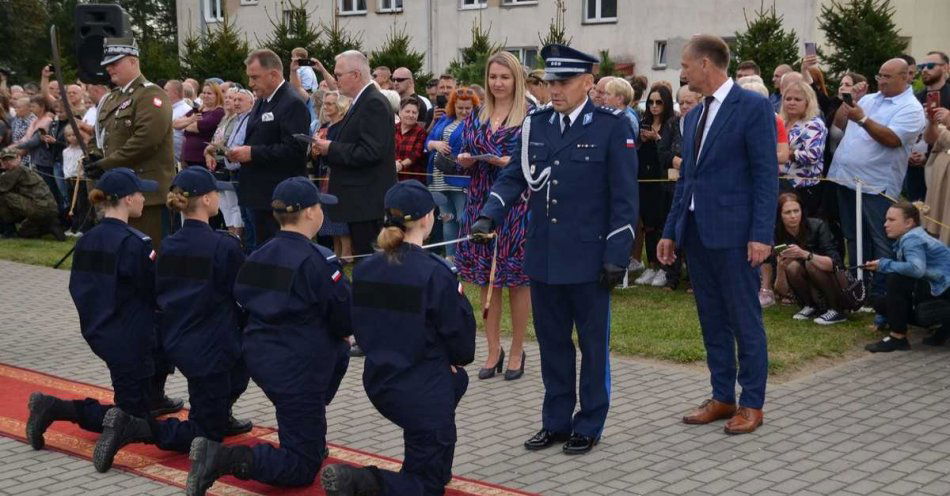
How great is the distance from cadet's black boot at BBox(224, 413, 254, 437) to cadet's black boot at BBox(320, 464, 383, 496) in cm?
167

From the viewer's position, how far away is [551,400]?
21.9ft

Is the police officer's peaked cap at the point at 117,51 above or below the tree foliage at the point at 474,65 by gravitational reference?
above

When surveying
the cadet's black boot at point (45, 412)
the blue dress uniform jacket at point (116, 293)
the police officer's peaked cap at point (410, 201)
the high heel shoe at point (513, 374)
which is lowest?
the high heel shoe at point (513, 374)

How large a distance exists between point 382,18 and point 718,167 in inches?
1259

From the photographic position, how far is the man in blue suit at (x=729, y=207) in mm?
6578

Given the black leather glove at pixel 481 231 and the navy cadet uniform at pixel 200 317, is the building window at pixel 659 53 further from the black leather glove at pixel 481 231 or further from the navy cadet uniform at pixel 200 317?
the navy cadet uniform at pixel 200 317

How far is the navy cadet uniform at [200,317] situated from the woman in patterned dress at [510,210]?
2120 mm

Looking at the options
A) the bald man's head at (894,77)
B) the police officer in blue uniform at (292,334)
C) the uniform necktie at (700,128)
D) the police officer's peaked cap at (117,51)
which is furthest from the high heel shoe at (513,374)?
the bald man's head at (894,77)

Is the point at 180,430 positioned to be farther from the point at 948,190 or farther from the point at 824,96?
the point at 824,96

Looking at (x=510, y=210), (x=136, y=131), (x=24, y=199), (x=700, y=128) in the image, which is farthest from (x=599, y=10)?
(x=700, y=128)

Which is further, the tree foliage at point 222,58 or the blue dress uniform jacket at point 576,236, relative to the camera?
the tree foliage at point 222,58

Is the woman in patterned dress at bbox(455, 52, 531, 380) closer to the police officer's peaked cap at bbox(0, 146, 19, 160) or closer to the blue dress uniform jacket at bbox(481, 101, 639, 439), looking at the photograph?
the blue dress uniform jacket at bbox(481, 101, 639, 439)

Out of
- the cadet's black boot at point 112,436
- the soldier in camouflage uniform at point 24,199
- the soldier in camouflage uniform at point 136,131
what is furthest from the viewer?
Result: the soldier in camouflage uniform at point 24,199

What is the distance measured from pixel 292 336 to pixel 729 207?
8.37 ft
